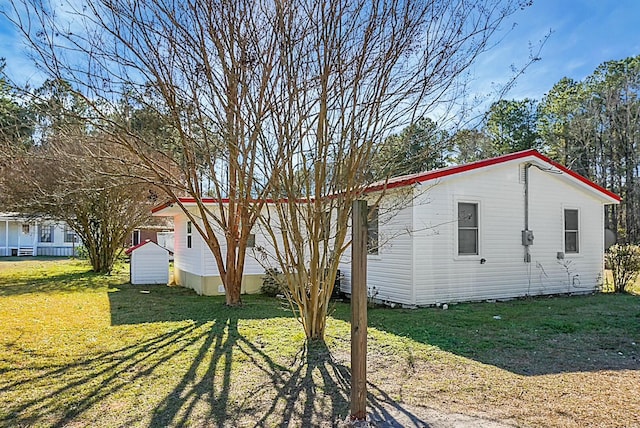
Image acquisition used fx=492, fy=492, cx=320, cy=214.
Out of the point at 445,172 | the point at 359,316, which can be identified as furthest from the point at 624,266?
the point at 359,316

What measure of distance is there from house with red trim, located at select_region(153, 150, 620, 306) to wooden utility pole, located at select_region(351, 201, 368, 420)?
15.0 ft

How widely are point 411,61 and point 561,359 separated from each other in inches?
146

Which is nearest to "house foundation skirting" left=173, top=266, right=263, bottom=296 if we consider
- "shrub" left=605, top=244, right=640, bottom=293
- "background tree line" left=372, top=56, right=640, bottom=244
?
"shrub" left=605, top=244, right=640, bottom=293

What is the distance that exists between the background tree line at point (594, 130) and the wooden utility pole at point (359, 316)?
768 inches

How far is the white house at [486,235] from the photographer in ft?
30.8

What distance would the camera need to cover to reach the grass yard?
382 centimetres

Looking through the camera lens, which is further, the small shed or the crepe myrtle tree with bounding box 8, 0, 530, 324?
the small shed

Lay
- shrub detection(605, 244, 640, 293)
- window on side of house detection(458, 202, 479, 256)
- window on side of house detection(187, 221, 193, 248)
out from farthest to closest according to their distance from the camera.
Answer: window on side of house detection(187, 221, 193, 248), shrub detection(605, 244, 640, 293), window on side of house detection(458, 202, 479, 256)

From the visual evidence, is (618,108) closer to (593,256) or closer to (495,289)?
(593,256)

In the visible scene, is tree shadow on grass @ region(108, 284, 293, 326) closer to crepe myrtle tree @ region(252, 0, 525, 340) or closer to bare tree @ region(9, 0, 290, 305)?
crepe myrtle tree @ region(252, 0, 525, 340)

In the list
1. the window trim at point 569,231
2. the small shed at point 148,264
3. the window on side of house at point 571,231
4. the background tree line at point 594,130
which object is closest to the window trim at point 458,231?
the window trim at point 569,231

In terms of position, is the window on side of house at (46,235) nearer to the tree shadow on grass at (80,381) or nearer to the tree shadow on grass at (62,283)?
the tree shadow on grass at (62,283)

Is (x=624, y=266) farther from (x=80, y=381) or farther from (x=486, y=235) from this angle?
(x=80, y=381)

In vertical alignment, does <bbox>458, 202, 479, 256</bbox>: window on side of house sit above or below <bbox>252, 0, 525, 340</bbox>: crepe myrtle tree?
below
